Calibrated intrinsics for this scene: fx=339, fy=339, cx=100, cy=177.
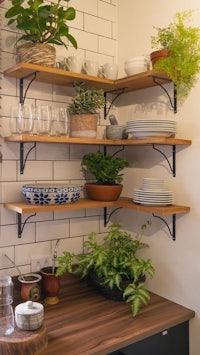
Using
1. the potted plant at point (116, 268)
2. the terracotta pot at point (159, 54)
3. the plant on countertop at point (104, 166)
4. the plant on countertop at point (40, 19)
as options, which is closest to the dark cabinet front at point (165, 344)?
the potted plant at point (116, 268)

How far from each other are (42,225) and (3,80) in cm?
74

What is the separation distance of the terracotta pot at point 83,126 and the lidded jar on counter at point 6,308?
74 cm

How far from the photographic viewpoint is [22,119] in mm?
1501

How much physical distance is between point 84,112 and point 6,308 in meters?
0.94

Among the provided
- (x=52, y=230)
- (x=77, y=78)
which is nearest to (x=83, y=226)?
(x=52, y=230)

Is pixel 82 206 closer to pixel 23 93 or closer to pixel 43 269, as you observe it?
pixel 43 269

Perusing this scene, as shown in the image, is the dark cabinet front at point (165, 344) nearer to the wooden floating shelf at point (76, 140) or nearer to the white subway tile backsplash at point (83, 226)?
the white subway tile backsplash at point (83, 226)

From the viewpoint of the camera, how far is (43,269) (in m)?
1.66

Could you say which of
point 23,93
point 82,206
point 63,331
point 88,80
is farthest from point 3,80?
point 63,331

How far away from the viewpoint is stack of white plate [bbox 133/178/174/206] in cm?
158

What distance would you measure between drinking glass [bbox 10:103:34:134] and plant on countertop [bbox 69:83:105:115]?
0.24m

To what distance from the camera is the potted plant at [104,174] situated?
175 cm

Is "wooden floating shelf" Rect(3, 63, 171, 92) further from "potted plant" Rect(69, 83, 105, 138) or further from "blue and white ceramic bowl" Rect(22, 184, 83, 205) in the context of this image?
"blue and white ceramic bowl" Rect(22, 184, 83, 205)

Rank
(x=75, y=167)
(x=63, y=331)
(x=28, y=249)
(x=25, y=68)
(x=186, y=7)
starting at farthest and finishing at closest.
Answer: (x=75, y=167) < (x=28, y=249) < (x=186, y=7) < (x=25, y=68) < (x=63, y=331)
